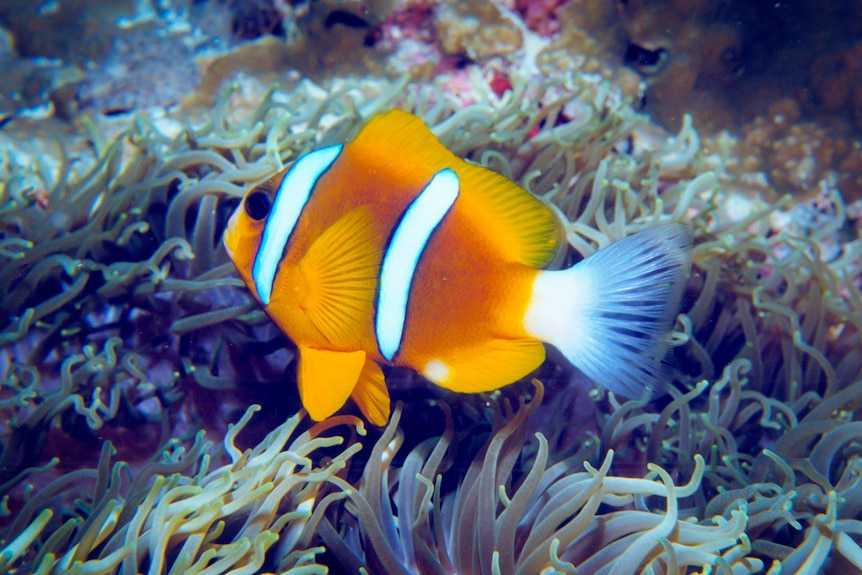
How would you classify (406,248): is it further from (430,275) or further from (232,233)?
(232,233)

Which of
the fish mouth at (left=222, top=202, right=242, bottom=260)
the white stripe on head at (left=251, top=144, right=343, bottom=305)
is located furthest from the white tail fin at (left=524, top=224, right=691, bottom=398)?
the fish mouth at (left=222, top=202, right=242, bottom=260)

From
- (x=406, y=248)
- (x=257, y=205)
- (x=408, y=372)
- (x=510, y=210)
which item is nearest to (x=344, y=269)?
(x=406, y=248)

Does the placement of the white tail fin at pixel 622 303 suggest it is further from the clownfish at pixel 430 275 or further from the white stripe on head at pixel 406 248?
the white stripe on head at pixel 406 248

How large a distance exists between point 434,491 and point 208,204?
3.03ft

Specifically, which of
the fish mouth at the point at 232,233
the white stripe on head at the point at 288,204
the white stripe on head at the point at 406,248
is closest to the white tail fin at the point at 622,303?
the white stripe on head at the point at 406,248

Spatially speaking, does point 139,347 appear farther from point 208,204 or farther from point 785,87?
point 785,87

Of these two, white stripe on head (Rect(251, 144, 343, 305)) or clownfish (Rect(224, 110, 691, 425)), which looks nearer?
clownfish (Rect(224, 110, 691, 425))

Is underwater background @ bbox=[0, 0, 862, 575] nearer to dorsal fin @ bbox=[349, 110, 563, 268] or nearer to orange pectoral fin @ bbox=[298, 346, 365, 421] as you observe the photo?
orange pectoral fin @ bbox=[298, 346, 365, 421]

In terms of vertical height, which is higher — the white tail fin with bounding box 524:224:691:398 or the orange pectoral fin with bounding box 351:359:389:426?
the white tail fin with bounding box 524:224:691:398

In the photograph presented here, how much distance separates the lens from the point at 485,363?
1056 mm

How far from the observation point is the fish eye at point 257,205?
1082 millimetres

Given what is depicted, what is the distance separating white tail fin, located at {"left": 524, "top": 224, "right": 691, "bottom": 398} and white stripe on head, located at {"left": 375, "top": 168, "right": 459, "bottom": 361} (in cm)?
23

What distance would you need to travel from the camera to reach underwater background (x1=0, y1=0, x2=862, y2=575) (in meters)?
1.08

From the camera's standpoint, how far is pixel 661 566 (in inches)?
40.1
